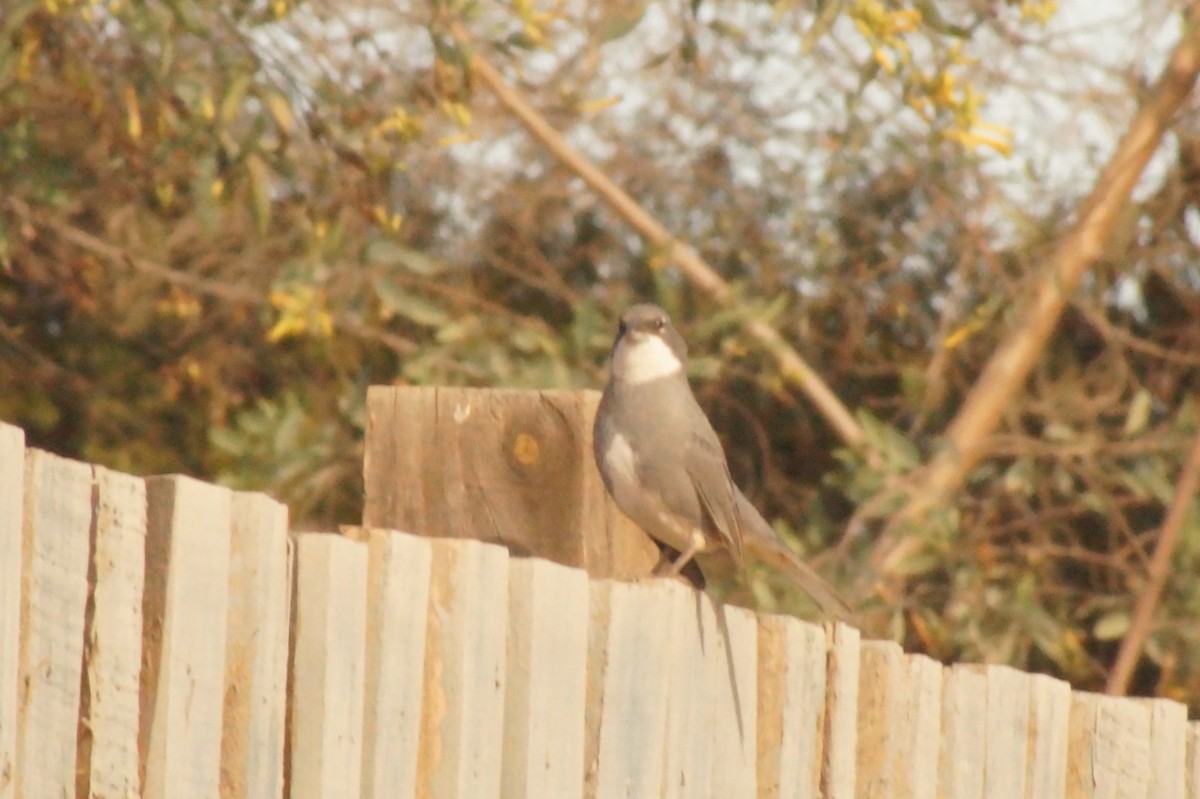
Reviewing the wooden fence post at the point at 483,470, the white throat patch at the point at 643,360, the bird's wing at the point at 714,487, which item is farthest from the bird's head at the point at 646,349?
the wooden fence post at the point at 483,470

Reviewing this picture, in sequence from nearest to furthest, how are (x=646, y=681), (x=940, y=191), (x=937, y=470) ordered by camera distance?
(x=646, y=681) → (x=937, y=470) → (x=940, y=191)

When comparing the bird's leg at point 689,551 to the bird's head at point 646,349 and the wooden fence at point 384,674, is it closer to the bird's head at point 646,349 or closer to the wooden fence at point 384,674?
the bird's head at point 646,349

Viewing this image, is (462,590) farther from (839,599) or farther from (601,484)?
(839,599)

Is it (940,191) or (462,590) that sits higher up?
(940,191)

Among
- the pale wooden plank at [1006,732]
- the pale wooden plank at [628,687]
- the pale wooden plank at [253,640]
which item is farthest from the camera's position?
the pale wooden plank at [1006,732]

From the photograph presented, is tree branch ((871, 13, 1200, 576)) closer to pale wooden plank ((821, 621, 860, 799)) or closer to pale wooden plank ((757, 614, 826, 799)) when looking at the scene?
pale wooden plank ((821, 621, 860, 799))

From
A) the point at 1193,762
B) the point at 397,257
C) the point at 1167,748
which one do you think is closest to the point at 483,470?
the point at 1167,748

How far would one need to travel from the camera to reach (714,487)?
154 inches

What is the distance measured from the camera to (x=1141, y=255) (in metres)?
6.15

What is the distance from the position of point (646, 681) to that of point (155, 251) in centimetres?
402

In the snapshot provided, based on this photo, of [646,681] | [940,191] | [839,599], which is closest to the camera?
[646,681]

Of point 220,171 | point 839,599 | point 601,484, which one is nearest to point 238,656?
point 601,484

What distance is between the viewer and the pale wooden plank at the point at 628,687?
8.50 feet

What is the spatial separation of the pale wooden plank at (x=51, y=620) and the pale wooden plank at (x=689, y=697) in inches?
44.8
